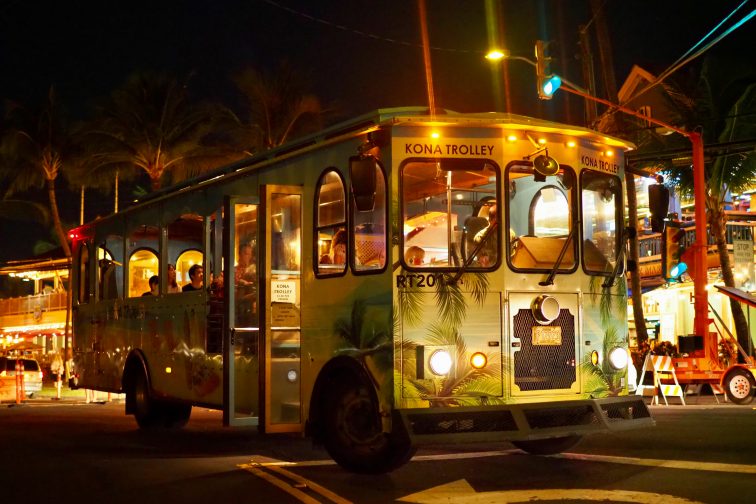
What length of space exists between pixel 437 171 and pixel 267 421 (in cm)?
317

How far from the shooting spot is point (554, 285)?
922 cm

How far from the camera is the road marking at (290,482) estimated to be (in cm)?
807

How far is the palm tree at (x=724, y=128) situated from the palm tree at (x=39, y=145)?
27.4 metres

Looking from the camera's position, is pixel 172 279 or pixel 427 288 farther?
pixel 172 279

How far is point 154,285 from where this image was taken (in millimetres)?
13703

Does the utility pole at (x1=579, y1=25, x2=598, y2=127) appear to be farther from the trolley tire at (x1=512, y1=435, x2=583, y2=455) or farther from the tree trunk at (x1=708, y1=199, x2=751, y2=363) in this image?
the trolley tire at (x1=512, y1=435, x2=583, y2=455)

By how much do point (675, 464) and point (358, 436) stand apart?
308 centimetres

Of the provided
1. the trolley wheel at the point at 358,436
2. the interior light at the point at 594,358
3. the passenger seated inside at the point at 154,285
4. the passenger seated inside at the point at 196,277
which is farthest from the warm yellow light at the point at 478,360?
the passenger seated inside at the point at 154,285

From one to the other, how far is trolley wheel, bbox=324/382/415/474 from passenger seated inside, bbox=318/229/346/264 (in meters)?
1.23

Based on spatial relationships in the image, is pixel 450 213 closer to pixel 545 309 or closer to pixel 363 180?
pixel 363 180

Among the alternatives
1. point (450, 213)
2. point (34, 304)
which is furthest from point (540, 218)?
point (34, 304)

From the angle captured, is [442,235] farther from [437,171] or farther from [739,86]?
[739,86]

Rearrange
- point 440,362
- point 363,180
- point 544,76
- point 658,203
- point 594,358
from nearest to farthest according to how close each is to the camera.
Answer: point 363,180
point 440,362
point 594,358
point 658,203
point 544,76

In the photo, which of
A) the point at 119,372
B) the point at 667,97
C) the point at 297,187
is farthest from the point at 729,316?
the point at 297,187
